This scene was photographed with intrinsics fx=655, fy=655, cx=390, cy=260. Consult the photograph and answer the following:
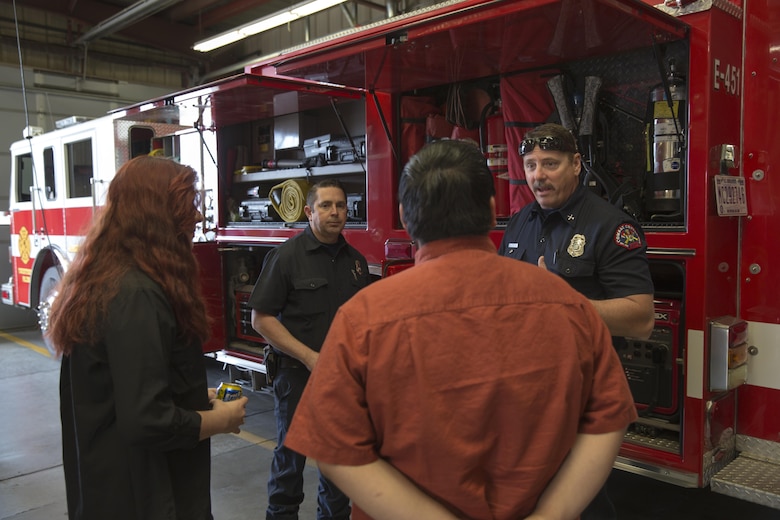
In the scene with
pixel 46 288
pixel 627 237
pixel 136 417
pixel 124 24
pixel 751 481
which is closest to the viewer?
pixel 136 417

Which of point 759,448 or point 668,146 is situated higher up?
point 668,146

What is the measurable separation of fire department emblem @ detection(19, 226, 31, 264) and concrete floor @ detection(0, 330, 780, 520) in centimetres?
269

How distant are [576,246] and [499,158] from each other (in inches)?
60.0

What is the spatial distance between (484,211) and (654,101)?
2365mm

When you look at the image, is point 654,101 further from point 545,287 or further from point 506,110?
point 545,287

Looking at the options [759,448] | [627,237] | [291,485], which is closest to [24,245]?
[291,485]

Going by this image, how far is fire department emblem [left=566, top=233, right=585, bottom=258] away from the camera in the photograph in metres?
2.50

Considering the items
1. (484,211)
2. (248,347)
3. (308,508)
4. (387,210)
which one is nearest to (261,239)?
(248,347)

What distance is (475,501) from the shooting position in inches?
47.1

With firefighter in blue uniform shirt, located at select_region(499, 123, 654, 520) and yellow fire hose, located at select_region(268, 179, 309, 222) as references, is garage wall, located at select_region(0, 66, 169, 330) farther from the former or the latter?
firefighter in blue uniform shirt, located at select_region(499, 123, 654, 520)

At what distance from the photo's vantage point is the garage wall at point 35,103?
33.6 feet

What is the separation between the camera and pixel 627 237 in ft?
8.07

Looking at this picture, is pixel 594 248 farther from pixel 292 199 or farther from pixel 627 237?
pixel 292 199

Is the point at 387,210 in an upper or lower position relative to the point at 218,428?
upper
